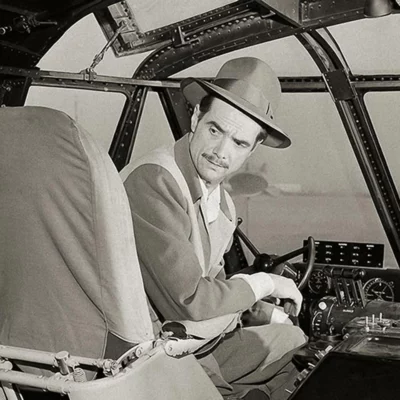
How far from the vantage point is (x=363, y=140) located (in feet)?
13.7

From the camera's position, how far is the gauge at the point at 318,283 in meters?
3.88

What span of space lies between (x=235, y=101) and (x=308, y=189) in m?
2.42

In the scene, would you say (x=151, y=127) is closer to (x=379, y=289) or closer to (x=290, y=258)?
(x=290, y=258)

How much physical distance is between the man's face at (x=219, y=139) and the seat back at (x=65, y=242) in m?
0.88

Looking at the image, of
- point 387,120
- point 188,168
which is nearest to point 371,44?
point 387,120

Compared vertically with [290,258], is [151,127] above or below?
above

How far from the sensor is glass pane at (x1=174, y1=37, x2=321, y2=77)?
13.1 feet

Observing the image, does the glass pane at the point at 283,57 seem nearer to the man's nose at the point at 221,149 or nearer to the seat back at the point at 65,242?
the man's nose at the point at 221,149

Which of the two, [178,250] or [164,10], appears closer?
[178,250]

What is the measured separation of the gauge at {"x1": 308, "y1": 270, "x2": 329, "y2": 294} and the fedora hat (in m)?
1.52

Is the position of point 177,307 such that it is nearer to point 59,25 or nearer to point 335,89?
point 59,25

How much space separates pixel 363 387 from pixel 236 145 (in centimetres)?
111

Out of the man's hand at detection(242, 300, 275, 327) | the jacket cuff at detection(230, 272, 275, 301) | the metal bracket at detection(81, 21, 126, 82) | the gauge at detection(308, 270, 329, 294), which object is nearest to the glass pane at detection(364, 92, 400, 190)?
the gauge at detection(308, 270, 329, 294)

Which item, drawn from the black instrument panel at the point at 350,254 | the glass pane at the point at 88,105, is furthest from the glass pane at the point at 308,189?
the glass pane at the point at 88,105
